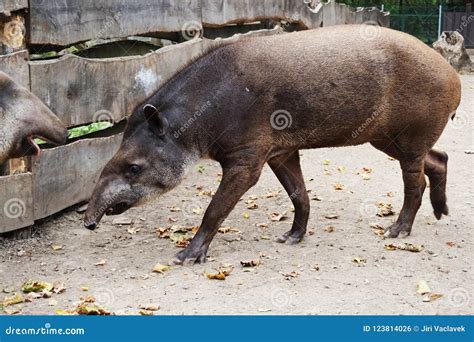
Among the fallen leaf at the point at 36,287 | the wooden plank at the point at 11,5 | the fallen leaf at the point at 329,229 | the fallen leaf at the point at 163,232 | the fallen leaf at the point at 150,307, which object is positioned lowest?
the fallen leaf at the point at 163,232

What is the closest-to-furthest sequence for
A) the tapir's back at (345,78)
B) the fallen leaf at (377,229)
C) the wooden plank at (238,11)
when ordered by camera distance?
the tapir's back at (345,78)
the fallen leaf at (377,229)
the wooden plank at (238,11)

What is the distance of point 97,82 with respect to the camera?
20.1 ft

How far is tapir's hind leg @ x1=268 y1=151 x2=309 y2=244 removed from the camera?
5.70 metres

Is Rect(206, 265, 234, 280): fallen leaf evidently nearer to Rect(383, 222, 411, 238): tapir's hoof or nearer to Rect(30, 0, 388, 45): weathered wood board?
Rect(383, 222, 411, 238): tapir's hoof

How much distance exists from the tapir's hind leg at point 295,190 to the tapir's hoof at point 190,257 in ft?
2.47

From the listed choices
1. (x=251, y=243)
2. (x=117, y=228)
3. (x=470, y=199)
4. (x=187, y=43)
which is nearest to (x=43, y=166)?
(x=117, y=228)

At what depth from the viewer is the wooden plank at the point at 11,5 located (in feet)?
16.9

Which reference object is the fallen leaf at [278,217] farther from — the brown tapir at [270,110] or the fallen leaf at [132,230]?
the fallen leaf at [132,230]

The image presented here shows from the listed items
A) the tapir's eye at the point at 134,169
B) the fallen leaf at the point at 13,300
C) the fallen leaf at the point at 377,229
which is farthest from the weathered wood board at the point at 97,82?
the fallen leaf at the point at 377,229

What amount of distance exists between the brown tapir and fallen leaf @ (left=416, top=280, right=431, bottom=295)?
1223 millimetres

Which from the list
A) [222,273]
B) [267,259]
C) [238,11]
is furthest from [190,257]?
[238,11]

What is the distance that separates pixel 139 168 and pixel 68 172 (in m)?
1.13

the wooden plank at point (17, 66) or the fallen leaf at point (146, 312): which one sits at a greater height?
the wooden plank at point (17, 66)

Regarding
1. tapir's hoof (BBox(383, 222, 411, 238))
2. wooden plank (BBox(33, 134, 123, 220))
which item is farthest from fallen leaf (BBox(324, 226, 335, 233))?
wooden plank (BBox(33, 134, 123, 220))
